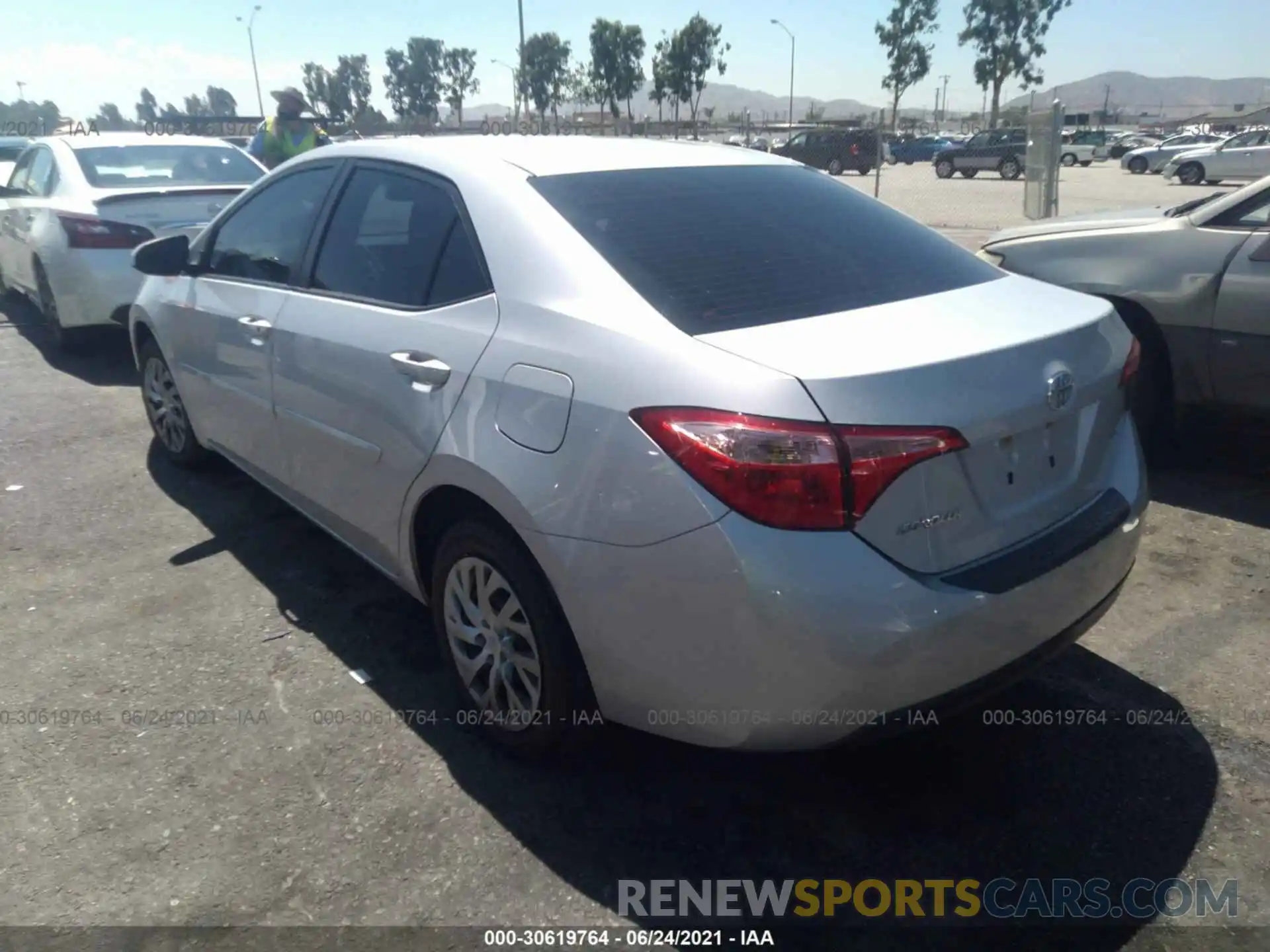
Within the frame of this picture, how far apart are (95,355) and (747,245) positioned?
7021 mm

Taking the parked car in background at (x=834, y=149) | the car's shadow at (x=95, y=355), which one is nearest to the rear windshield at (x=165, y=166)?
the car's shadow at (x=95, y=355)

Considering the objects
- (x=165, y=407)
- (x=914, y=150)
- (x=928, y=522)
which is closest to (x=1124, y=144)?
(x=914, y=150)

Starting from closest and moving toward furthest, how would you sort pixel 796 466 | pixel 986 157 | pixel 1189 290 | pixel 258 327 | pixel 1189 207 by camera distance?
pixel 796 466 → pixel 258 327 → pixel 1189 290 → pixel 1189 207 → pixel 986 157

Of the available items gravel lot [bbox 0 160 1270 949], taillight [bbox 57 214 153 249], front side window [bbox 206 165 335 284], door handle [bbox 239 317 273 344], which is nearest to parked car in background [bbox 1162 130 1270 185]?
gravel lot [bbox 0 160 1270 949]

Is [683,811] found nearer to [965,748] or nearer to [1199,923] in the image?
[965,748]

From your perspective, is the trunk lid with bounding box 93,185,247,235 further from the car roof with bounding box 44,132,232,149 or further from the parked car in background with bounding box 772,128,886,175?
the parked car in background with bounding box 772,128,886,175

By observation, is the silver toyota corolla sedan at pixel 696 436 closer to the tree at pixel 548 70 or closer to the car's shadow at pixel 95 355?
the car's shadow at pixel 95 355

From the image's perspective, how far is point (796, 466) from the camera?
2.06 meters

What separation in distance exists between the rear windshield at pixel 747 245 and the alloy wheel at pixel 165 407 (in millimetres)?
2865

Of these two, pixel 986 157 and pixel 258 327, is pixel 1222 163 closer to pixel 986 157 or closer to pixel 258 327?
pixel 986 157

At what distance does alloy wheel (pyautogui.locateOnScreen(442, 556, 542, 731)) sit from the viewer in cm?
265

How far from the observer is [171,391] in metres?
4.94

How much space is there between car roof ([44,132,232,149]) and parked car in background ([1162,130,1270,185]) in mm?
28725

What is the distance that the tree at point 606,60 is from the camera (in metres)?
79.1
